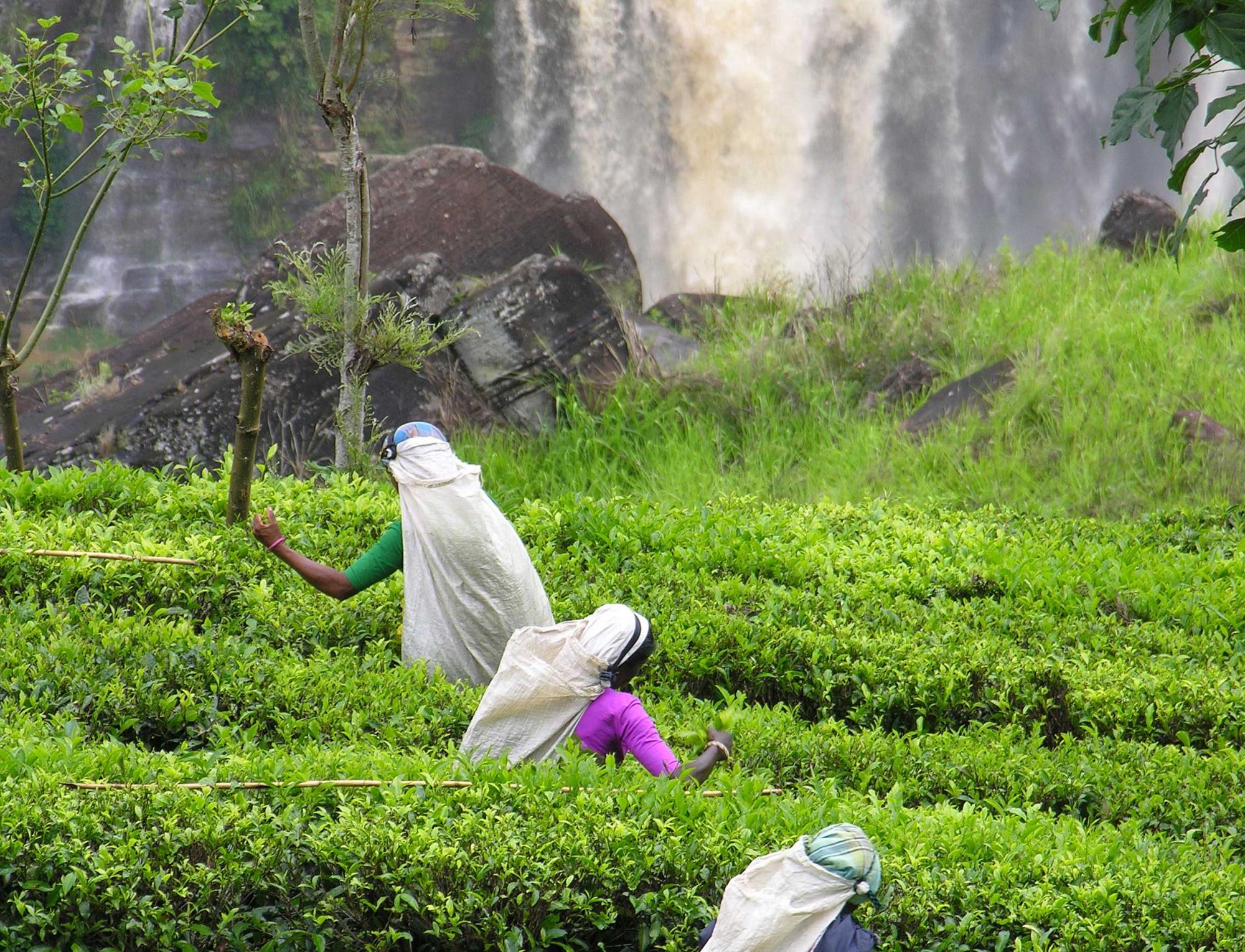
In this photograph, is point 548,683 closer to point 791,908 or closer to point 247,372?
point 791,908

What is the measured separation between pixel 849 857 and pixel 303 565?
242 cm

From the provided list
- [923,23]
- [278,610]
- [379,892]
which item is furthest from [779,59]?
[379,892]

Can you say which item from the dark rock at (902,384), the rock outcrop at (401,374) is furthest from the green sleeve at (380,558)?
the dark rock at (902,384)

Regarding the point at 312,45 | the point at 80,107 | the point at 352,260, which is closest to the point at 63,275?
the point at 80,107

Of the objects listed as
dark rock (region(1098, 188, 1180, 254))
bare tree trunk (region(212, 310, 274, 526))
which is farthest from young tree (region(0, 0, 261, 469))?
dark rock (region(1098, 188, 1180, 254))

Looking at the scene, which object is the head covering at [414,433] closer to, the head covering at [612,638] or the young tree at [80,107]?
the head covering at [612,638]

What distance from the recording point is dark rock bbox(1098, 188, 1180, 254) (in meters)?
11.6

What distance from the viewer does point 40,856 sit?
293 cm

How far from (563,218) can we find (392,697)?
28.1 ft

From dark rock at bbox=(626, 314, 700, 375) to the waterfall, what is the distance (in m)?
7.63

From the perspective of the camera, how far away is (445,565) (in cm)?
431

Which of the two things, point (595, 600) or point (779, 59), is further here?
point (779, 59)

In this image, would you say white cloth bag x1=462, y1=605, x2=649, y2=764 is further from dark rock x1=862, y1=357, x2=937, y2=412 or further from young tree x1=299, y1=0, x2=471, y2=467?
dark rock x1=862, y1=357, x2=937, y2=412

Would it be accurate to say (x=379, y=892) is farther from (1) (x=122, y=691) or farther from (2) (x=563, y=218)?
(2) (x=563, y=218)
